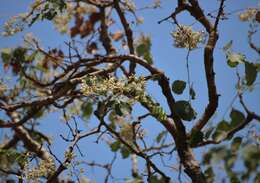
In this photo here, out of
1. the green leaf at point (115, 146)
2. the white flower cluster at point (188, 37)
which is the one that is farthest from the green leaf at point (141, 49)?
the green leaf at point (115, 146)

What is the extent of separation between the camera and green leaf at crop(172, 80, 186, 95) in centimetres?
291

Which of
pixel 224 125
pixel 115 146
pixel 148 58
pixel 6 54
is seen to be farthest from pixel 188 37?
pixel 6 54

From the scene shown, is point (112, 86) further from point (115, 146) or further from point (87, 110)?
point (87, 110)

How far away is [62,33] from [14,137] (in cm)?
162

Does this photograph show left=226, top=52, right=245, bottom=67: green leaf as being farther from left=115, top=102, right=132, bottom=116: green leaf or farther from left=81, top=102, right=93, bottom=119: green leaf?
left=81, top=102, right=93, bottom=119: green leaf

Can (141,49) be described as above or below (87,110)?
above

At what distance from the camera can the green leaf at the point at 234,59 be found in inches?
107

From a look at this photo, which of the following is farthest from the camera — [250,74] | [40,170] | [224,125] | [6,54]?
[6,54]

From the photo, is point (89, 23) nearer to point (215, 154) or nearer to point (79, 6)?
point (79, 6)

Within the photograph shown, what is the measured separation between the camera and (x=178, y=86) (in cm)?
294

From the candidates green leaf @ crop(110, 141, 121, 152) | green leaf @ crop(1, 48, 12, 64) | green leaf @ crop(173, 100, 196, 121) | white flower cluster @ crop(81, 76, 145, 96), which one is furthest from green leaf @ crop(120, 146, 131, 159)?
green leaf @ crop(1, 48, 12, 64)

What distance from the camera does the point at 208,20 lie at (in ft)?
10.4

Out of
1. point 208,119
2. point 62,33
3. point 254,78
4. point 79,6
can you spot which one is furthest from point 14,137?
point 254,78

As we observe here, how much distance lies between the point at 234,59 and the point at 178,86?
44 centimetres
